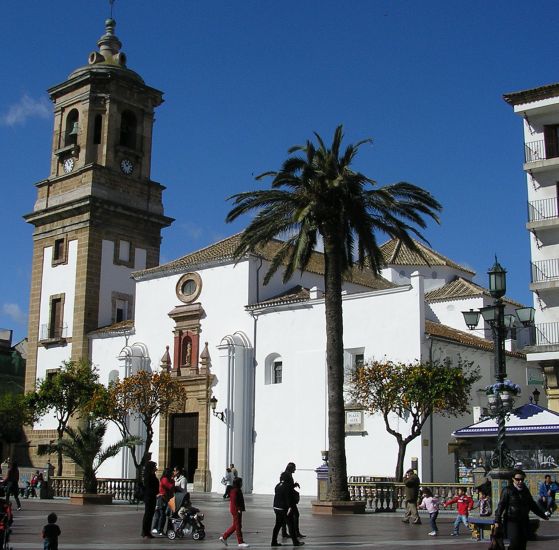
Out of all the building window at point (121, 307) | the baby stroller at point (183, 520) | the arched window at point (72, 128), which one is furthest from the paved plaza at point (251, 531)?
the arched window at point (72, 128)

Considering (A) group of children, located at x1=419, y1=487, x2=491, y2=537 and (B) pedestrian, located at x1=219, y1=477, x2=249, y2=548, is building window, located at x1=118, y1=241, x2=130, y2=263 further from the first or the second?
(B) pedestrian, located at x1=219, y1=477, x2=249, y2=548

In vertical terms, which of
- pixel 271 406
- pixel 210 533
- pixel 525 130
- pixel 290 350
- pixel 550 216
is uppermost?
pixel 525 130

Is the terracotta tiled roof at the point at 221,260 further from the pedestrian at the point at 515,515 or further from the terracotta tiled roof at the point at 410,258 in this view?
the pedestrian at the point at 515,515

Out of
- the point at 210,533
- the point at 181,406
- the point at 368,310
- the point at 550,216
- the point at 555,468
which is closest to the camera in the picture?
the point at 210,533

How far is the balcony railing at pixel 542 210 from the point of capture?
112 feet

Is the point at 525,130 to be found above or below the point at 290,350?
above

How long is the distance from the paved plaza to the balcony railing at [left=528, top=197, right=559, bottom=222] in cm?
1321

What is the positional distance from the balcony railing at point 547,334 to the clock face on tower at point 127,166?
26966 mm

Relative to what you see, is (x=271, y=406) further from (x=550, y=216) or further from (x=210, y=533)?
(x=210, y=533)

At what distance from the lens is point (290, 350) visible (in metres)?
39.1

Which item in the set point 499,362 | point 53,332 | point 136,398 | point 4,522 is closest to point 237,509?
point 4,522

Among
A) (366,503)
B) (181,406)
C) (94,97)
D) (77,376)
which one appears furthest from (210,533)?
(94,97)

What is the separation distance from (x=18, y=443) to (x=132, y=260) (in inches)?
481

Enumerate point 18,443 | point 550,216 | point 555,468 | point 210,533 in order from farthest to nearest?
1. point 18,443
2. point 550,216
3. point 555,468
4. point 210,533
